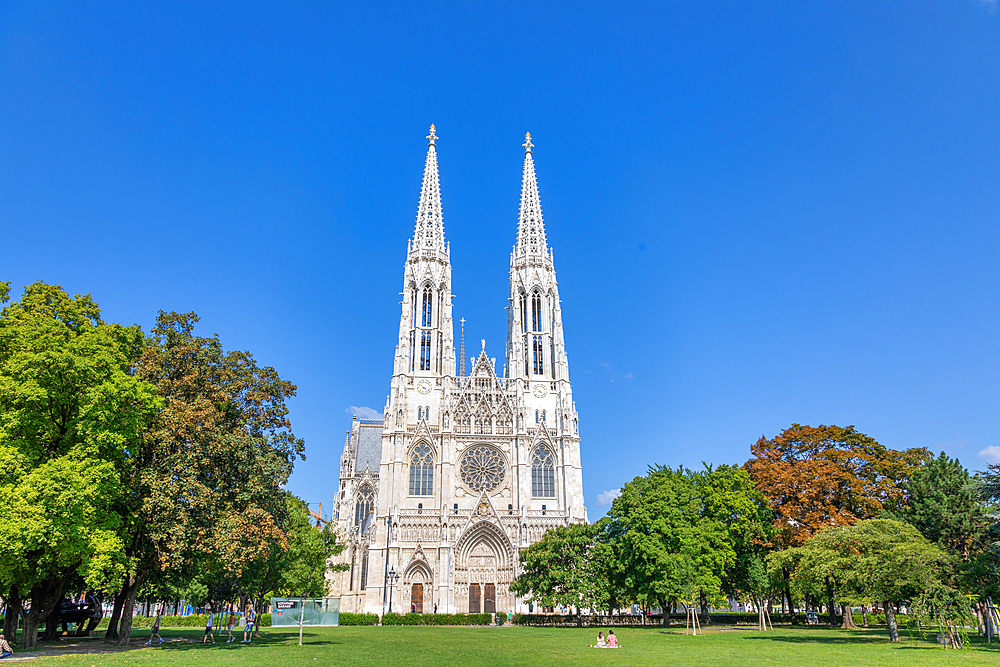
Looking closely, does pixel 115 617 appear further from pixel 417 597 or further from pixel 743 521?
pixel 743 521

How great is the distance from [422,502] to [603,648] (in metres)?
38.8

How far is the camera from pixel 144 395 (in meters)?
24.3

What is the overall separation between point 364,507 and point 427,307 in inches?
924

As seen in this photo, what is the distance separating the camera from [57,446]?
23969 mm

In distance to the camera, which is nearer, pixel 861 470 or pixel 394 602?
pixel 861 470

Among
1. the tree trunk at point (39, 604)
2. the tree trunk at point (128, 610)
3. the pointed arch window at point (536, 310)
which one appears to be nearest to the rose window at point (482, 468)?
the pointed arch window at point (536, 310)

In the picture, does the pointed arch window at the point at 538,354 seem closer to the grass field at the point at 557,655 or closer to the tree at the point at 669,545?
the tree at the point at 669,545

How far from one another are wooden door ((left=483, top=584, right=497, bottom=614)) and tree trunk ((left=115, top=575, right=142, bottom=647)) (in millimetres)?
37175

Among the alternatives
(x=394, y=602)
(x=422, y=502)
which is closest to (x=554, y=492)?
(x=422, y=502)

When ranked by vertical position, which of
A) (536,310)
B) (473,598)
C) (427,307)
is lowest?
(473,598)

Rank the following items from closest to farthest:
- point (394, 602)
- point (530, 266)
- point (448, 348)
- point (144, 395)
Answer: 1. point (144, 395)
2. point (394, 602)
3. point (448, 348)
4. point (530, 266)

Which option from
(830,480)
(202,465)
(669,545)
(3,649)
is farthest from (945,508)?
(3,649)

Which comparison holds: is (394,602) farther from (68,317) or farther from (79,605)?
(68,317)

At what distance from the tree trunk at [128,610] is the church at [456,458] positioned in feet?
106
